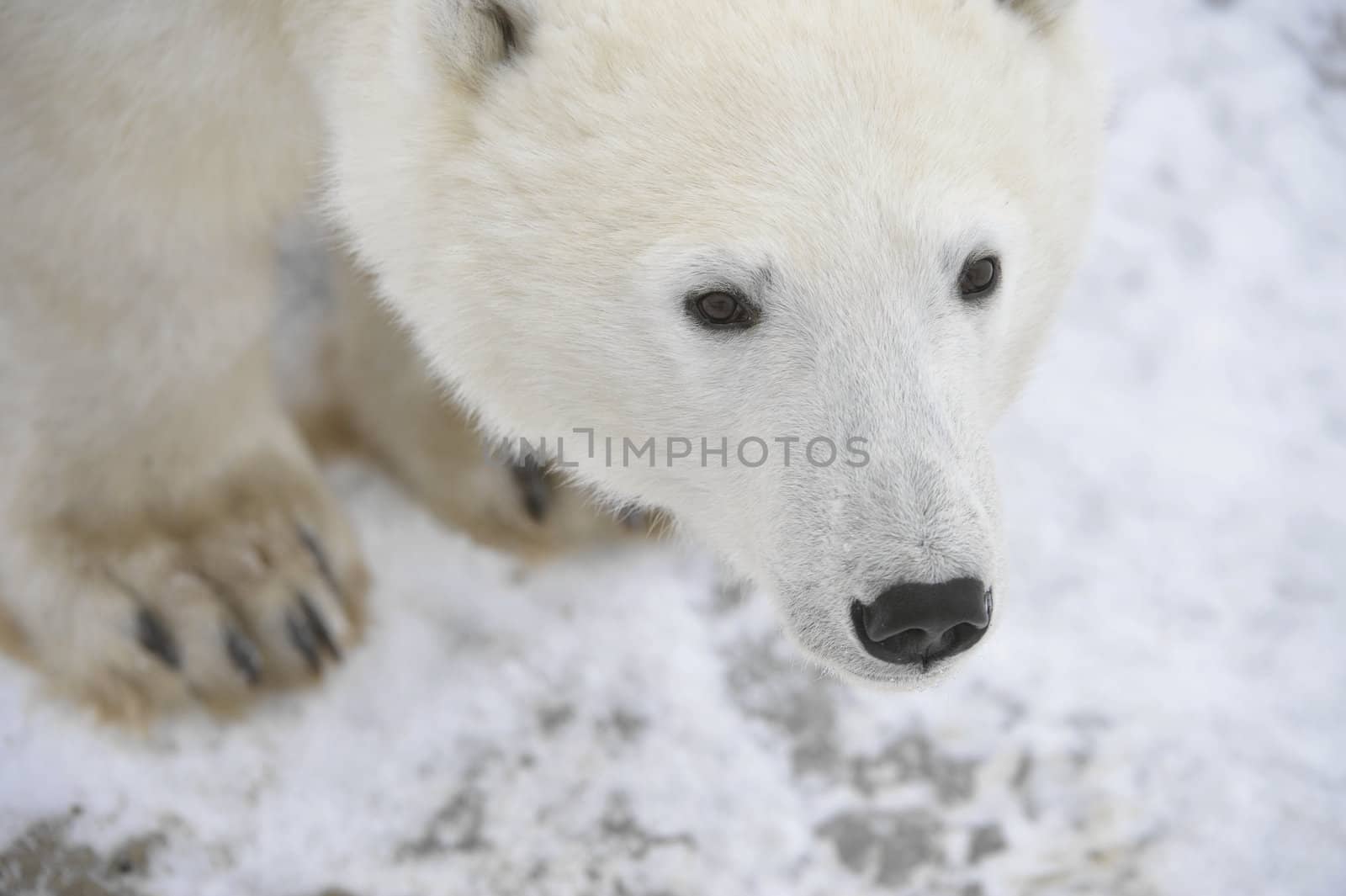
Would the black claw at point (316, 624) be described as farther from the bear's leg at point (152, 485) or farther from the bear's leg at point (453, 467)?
the bear's leg at point (453, 467)

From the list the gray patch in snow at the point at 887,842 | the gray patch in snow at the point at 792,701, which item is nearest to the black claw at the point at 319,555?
the gray patch in snow at the point at 792,701

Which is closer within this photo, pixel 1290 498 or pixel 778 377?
pixel 778 377

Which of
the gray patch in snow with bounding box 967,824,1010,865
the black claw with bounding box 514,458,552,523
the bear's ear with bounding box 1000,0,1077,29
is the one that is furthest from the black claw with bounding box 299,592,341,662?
the bear's ear with bounding box 1000,0,1077,29

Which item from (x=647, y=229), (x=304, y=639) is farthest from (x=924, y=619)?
(x=304, y=639)

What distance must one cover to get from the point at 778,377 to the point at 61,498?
1596 millimetres

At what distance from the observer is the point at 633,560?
112 inches

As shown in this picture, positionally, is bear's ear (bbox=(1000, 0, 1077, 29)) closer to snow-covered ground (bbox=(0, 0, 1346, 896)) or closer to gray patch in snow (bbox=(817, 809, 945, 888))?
snow-covered ground (bbox=(0, 0, 1346, 896))

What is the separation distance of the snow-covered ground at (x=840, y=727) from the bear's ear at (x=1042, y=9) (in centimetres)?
130

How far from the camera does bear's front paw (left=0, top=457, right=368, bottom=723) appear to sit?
2471 millimetres

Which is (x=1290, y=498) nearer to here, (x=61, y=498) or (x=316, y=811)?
(x=316, y=811)

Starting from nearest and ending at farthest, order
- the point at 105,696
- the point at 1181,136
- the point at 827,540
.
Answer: the point at 827,540 → the point at 105,696 → the point at 1181,136

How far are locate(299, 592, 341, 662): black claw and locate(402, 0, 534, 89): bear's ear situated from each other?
4.11 ft

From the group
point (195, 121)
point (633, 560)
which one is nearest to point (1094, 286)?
point (633, 560)

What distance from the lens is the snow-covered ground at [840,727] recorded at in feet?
7.88
